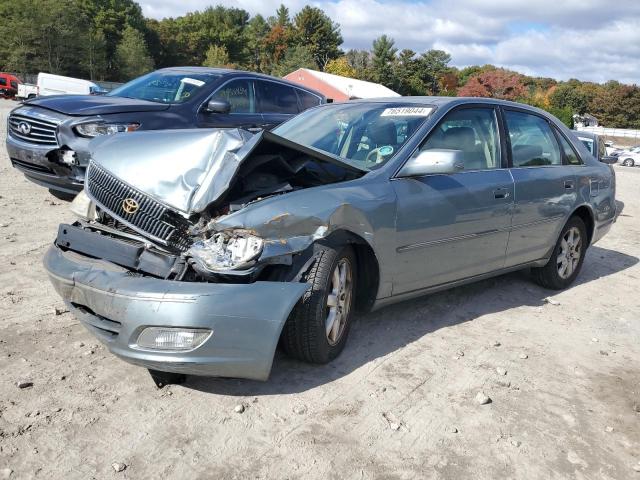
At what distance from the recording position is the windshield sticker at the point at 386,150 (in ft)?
12.8

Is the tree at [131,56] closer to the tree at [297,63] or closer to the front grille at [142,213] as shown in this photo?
the tree at [297,63]

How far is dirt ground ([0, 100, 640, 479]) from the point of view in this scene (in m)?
2.53

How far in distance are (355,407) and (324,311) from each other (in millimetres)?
534

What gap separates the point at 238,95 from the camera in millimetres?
7273

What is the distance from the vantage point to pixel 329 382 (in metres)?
3.25

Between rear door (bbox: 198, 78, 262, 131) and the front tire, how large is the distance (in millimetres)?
3769

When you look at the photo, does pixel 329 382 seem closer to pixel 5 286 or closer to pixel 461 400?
pixel 461 400

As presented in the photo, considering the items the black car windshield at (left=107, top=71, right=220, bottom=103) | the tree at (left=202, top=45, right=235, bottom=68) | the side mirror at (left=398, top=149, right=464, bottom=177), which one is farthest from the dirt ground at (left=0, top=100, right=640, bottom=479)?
the tree at (left=202, top=45, right=235, bottom=68)

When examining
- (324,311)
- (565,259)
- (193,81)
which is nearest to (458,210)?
(324,311)

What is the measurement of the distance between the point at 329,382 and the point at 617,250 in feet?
19.7

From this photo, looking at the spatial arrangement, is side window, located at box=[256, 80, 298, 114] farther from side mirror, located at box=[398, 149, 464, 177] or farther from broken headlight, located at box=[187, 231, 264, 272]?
broken headlight, located at box=[187, 231, 264, 272]

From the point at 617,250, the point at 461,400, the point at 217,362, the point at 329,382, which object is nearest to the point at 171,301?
the point at 217,362

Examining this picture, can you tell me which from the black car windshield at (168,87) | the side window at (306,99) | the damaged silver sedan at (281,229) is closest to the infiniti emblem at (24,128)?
the black car windshield at (168,87)

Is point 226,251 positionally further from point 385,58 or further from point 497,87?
point 385,58
